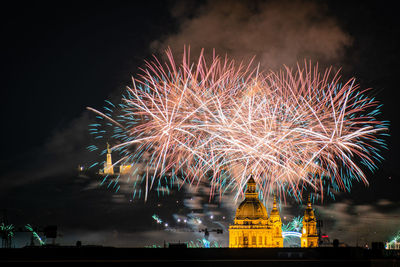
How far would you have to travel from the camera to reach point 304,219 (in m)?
169

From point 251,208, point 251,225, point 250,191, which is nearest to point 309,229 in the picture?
point 251,225

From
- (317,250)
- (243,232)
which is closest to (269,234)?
(243,232)

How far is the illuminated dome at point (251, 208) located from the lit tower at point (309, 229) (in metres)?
10.6

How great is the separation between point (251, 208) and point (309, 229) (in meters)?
16.0

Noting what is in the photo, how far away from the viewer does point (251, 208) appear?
170 m

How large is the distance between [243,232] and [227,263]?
392 ft

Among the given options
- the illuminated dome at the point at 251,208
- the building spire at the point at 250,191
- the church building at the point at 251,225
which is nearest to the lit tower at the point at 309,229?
the church building at the point at 251,225

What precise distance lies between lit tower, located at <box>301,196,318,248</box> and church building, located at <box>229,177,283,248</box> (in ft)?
31.0

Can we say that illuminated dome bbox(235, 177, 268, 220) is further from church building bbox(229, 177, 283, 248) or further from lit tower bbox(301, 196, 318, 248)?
lit tower bbox(301, 196, 318, 248)

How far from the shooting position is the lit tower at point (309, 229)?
163125 millimetres

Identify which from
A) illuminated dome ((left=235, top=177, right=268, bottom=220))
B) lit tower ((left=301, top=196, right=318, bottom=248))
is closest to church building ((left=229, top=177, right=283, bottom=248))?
illuminated dome ((left=235, top=177, right=268, bottom=220))

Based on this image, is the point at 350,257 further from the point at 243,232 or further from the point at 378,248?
the point at 243,232

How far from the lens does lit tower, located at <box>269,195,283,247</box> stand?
175500 millimetres

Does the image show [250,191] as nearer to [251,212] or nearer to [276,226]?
[251,212]
